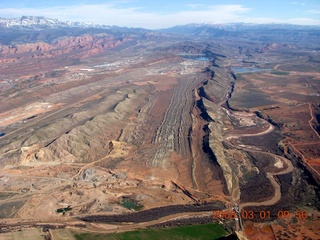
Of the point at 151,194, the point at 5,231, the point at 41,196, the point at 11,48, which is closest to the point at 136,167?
the point at 151,194

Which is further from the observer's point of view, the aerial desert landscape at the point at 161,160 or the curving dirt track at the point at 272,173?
the curving dirt track at the point at 272,173

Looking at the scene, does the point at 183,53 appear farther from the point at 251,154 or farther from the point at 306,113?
the point at 251,154
